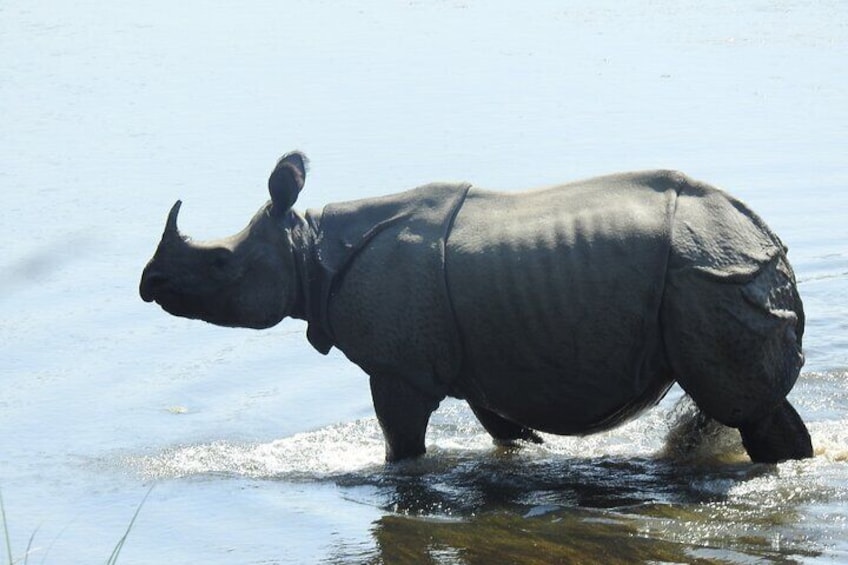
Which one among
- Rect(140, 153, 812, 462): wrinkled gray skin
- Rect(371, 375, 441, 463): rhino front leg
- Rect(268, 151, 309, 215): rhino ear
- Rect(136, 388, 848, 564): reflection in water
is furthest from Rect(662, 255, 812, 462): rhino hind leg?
Rect(268, 151, 309, 215): rhino ear

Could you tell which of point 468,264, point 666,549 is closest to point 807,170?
point 468,264

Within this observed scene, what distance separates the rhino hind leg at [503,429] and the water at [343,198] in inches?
5.3

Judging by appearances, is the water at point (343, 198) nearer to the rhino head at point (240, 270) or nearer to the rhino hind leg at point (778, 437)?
the rhino hind leg at point (778, 437)

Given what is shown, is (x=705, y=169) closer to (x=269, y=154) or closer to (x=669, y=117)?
(x=669, y=117)

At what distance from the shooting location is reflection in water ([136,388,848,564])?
8.45 meters

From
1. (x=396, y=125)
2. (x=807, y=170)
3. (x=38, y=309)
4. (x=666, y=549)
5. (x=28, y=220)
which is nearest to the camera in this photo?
(x=666, y=549)

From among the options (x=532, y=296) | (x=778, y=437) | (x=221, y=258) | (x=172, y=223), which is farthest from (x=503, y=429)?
(x=172, y=223)

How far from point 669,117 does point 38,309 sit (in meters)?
7.51

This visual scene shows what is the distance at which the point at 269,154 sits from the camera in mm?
17328

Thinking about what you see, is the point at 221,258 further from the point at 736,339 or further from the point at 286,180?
the point at 736,339

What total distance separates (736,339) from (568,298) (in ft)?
2.83

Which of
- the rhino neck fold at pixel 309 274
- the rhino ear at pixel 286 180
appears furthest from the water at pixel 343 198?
the rhino ear at pixel 286 180

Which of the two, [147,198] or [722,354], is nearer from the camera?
[722,354]

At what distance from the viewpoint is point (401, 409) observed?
385 inches
